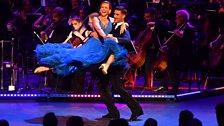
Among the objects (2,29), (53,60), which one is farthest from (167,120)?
(2,29)

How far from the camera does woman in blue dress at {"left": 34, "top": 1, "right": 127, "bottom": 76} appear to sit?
31.1 feet

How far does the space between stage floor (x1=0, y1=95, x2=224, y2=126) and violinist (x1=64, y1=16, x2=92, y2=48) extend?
50.7 inches

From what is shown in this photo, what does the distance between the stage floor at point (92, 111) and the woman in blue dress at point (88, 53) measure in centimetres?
94

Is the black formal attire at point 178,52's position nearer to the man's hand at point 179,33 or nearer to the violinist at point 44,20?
the man's hand at point 179,33

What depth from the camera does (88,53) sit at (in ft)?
31.9

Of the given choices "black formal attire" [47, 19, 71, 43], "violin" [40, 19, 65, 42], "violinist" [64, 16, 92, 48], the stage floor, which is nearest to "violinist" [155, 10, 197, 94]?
the stage floor

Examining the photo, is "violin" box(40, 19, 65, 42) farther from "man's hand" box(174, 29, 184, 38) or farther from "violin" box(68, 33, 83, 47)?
"man's hand" box(174, 29, 184, 38)

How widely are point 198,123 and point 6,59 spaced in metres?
8.97

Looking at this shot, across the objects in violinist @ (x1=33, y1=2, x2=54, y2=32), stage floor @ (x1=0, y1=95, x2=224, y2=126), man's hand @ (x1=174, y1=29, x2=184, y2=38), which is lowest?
stage floor @ (x1=0, y1=95, x2=224, y2=126)

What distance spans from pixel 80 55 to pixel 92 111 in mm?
1649

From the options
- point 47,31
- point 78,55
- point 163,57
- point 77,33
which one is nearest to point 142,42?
point 163,57

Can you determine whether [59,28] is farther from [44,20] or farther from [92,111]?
[92,111]

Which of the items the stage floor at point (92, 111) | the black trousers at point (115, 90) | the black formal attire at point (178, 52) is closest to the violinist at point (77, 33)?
the stage floor at point (92, 111)

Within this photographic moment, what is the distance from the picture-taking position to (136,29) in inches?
536
